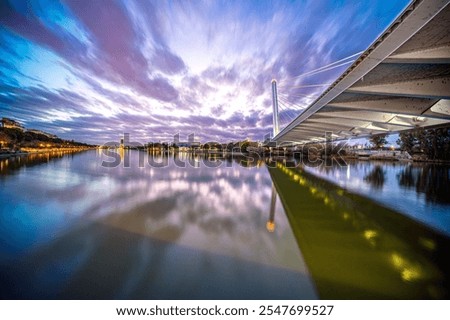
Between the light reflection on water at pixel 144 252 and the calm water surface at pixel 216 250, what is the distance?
0.6 inches

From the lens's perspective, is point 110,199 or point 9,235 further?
point 110,199

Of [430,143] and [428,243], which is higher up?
[430,143]

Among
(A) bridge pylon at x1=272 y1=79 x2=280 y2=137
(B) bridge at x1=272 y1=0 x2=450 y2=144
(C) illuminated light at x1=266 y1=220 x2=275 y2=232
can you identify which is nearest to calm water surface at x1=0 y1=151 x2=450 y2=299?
(C) illuminated light at x1=266 y1=220 x2=275 y2=232

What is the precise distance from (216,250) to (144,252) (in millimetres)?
1204

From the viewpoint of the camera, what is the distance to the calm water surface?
232 cm

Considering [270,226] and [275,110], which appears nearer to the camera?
[270,226]

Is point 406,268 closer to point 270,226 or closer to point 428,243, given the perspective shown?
point 428,243

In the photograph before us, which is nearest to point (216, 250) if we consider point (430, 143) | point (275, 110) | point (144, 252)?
point (144, 252)

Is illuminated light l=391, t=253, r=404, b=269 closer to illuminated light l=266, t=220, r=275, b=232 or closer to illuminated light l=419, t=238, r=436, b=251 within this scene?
illuminated light l=419, t=238, r=436, b=251

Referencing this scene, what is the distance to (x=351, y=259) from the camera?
2967mm

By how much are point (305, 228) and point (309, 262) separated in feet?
4.64

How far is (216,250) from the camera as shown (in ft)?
10.5

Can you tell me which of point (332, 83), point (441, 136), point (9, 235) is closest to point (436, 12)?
point (332, 83)
